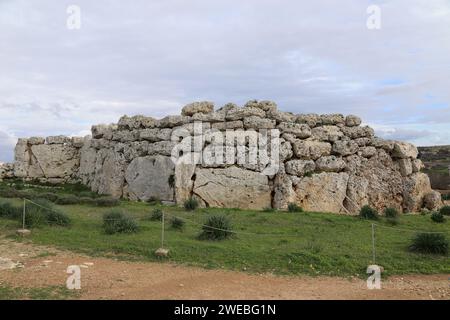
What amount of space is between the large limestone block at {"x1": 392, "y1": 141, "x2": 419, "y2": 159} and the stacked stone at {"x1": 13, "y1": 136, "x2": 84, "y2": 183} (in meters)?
18.3

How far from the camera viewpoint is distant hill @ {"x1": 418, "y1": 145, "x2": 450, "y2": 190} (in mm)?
35244

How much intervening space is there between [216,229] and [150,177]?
8919mm

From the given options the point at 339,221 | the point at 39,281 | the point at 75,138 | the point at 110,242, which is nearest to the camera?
the point at 39,281

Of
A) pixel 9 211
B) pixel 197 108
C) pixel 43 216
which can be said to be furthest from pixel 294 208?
pixel 9 211

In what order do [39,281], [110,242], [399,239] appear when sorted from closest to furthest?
[39,281], [110,242], [399,239]

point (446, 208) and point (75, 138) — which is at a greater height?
point (75, 138)

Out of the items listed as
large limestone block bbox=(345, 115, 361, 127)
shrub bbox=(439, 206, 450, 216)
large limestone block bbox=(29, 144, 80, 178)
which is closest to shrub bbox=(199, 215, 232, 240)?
large limestone block bbox=(345, 115, 361, 127)

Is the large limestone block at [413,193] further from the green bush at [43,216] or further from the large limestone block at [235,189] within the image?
the green bush at [43,216]

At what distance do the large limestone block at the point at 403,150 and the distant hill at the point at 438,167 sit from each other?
606 inches

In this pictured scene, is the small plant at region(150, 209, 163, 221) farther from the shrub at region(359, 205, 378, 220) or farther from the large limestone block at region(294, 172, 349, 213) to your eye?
the shrub at region(359, 205, 378, 220)
